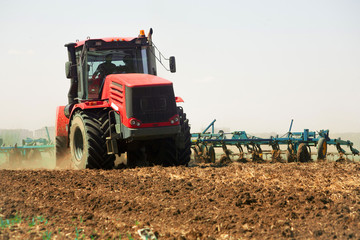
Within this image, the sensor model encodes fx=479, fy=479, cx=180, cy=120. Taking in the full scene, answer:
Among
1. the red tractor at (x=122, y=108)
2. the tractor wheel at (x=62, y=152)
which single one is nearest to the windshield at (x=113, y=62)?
the red tractor at (x=122, y=108)

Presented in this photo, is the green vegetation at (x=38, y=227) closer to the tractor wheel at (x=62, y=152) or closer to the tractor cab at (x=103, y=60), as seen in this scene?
the tractor cab at (x=103, y=60)

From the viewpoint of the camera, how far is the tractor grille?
9031 millimetres

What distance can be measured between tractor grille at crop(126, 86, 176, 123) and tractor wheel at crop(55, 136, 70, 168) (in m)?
3.47

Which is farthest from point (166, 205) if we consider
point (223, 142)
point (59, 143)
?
point (223, 142)

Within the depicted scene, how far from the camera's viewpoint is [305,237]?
4.66 meters

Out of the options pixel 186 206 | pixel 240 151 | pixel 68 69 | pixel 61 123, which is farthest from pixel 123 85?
pixel 240 151

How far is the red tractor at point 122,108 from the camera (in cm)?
910

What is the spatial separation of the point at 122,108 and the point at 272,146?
7.14m

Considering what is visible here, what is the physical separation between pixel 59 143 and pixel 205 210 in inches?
275

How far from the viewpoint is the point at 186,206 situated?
5863 millimetres

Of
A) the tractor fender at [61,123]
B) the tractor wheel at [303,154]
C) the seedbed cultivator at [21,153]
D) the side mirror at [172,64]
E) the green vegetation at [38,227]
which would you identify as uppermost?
the side mirror at [172,64]

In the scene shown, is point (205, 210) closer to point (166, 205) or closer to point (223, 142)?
point (166, 205)

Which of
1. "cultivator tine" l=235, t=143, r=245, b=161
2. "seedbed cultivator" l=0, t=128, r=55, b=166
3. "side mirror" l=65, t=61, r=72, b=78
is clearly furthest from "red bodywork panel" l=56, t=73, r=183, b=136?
"seedbed cultivator" l=0, t=128, r=55, b=166

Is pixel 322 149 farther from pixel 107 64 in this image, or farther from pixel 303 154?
pixel 107 64
